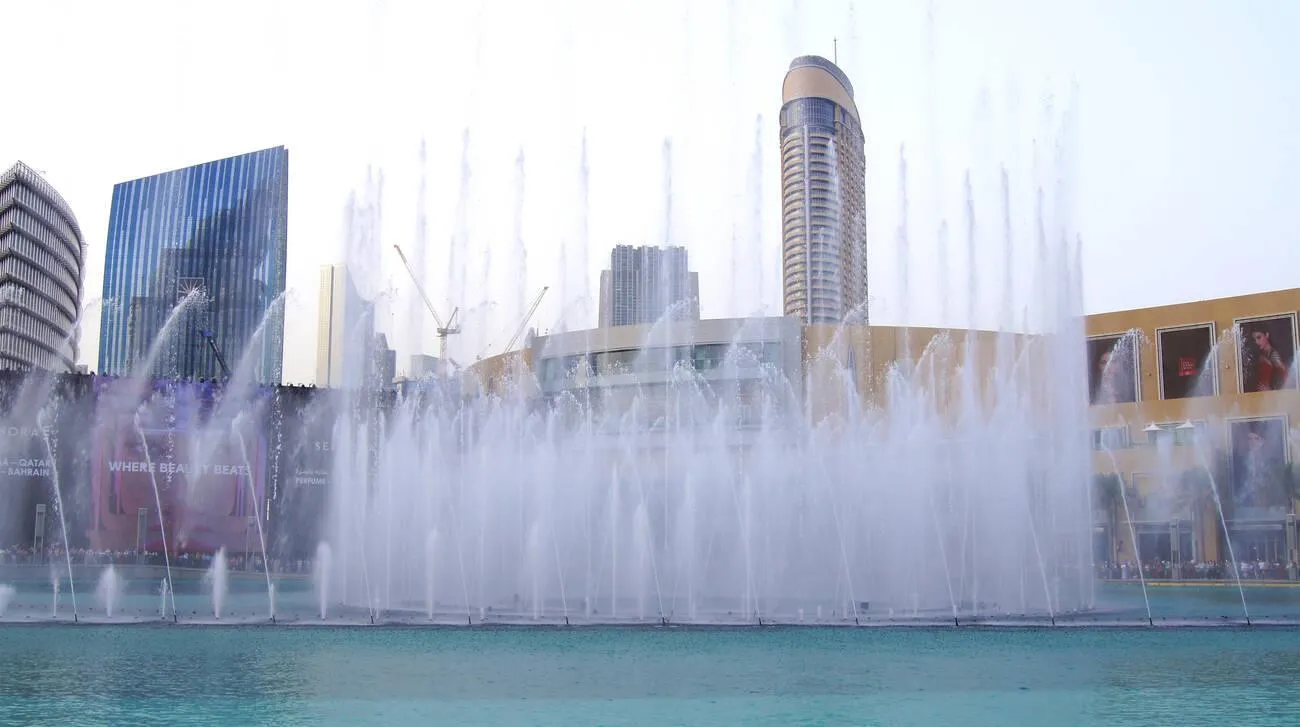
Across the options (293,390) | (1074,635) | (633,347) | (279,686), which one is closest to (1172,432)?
(633,347)

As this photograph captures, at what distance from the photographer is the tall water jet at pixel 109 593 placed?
1485 inches

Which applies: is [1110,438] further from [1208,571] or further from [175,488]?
[175,488]

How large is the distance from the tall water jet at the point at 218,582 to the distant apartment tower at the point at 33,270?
46909 millimetres

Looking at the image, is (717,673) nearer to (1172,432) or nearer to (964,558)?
(964,558)

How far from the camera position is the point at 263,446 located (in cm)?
8094

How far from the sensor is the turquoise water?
2034 centimetres

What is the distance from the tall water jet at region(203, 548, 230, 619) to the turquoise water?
5252mm

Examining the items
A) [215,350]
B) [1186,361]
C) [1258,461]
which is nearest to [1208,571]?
[1258,461]

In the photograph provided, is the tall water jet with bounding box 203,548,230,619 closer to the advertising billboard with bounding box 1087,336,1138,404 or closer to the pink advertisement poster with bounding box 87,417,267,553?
the pink advertisement poster with bounding box 87,417,267,553

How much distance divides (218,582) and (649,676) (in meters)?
19.9

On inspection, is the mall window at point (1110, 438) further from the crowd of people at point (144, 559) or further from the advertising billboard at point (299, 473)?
the advertising billboard at point (299, 473)

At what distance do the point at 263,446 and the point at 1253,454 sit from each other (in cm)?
6135

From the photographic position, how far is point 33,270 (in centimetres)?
10888

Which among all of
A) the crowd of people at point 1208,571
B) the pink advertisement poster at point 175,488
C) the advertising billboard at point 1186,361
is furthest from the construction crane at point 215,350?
the crowd of people at point 1208,571
